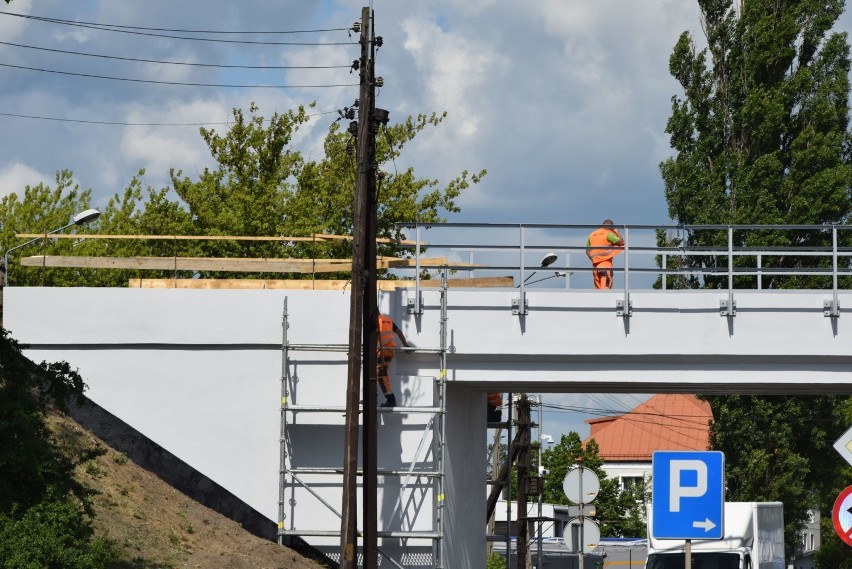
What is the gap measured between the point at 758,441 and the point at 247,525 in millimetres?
20103

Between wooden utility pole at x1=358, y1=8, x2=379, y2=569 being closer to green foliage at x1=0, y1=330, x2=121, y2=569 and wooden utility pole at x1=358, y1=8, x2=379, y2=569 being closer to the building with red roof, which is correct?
green foliage at x1=0, y1=330, x2=121, y2=569

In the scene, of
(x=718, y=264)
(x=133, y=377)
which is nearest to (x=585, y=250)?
(x=133, y=377)

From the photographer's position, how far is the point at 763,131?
35688 millimetres

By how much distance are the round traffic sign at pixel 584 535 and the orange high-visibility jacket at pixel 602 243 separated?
5.13m

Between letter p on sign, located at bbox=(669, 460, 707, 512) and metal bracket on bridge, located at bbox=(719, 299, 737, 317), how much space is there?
8.13 metres

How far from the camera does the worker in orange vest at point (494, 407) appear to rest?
2746 centimetres

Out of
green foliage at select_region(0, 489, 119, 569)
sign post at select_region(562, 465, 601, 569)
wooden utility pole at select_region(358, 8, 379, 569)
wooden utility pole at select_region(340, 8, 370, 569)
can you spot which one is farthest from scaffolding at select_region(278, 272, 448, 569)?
green foliage at select_region(0, 489, 119, 569)

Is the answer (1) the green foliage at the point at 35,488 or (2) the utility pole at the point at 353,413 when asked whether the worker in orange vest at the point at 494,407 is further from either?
(1) the green foliage at the point at 35,488

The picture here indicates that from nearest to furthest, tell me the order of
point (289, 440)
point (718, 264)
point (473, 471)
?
point (289, 440), point (473, 471), point (718, 264)

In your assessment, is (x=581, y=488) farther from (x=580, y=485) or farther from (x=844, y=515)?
(x=844, y=515)

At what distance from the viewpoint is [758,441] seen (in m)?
35.9

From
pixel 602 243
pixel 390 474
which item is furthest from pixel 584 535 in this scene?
pixel 390 474

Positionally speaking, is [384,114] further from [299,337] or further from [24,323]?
[24,323]

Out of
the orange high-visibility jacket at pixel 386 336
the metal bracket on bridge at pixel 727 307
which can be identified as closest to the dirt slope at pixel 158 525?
the orange high-visibility jacket at pixel 386 336
